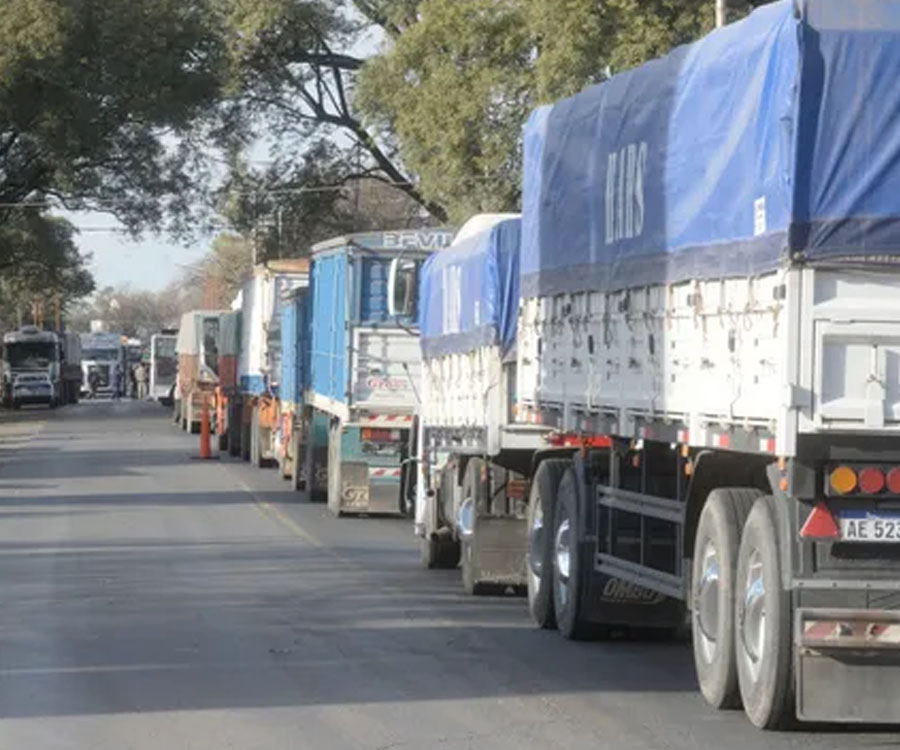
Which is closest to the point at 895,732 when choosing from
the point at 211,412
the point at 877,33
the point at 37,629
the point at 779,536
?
the point at 779,536

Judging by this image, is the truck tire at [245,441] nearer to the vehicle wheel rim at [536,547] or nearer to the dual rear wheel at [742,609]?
the vehicle wheel rim at [536,547]

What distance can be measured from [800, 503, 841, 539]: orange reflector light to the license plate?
0.15ft

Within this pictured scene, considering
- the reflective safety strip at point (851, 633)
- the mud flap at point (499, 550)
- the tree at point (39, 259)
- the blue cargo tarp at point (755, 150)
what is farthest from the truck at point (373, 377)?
the tree at point (39, 259)

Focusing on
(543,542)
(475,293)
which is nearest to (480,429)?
(475,293)

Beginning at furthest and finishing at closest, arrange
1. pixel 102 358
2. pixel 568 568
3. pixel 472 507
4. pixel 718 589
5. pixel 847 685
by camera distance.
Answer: pixel 102 358 → pixel 472 507 → pixel 568 568 → pixel 718 589 → pixel 847 685

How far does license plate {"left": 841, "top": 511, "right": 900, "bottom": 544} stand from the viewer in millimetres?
10391

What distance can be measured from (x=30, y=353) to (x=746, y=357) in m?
73.0

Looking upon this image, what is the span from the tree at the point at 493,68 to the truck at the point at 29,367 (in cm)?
3769

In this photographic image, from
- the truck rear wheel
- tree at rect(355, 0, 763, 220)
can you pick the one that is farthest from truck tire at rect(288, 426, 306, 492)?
tree at rect(355, 0, 763, 220)

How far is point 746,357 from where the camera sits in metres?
Result: 10.8

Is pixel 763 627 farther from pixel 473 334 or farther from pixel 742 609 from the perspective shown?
pixel 473 334

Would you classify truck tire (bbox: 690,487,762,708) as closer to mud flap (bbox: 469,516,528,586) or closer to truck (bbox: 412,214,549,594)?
truck (bbox: 412,214,549,594)

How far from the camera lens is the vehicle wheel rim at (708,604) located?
1187cm

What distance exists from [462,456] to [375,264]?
28.4 feet
